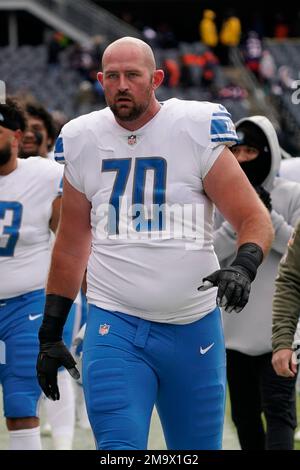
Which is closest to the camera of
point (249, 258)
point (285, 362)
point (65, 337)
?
point (249, 258)

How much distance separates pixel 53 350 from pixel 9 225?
3.97ft

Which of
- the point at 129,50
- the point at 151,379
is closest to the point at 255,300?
the point at 151,379

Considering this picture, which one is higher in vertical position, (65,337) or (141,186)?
(141,186)

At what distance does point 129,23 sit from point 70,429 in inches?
999

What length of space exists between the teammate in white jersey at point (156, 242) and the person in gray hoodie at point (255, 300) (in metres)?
1.21

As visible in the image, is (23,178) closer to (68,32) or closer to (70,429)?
(70,429)

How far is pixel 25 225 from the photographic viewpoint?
5.18m

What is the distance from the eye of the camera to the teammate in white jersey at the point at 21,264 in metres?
5.01

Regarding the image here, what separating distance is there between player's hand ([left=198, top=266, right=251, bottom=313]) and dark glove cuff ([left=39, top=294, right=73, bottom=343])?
0.73m

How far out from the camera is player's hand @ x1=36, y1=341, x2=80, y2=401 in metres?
4.04

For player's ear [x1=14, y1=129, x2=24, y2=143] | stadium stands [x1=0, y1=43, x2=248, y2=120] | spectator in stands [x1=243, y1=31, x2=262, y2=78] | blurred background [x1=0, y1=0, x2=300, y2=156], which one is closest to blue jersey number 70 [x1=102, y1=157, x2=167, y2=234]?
player's ear [x1=14, y1=129, x2=24, y2=143]

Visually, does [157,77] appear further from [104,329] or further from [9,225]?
[9,225]

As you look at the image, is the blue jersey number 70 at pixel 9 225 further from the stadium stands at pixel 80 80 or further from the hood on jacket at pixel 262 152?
the stadium stands at pixel 80 80

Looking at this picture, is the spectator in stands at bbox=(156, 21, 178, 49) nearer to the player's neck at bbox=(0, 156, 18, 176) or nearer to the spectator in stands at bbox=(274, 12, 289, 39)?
the spectator in stands at bbox=(274, 12, 289, 39)
